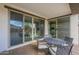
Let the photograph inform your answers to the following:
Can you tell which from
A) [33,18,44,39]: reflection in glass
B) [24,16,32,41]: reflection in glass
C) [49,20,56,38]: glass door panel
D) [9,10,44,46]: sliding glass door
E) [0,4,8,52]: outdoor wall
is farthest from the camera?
[33,18,44,39]: reflection in glass

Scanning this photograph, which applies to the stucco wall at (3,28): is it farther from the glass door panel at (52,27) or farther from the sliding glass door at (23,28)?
the glass door panel at (52,27)

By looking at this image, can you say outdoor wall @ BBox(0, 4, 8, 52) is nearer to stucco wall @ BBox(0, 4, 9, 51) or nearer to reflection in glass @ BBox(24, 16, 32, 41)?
stucco wall @ BBox(0, 4, 9, 51)

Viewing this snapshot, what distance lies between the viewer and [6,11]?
4672mm

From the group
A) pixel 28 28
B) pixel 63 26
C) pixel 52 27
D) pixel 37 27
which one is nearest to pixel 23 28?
pixel 28 28

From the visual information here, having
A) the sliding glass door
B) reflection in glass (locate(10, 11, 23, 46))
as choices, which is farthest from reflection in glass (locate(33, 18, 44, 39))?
reflection in glass (locate(10, 11, 23, 46))

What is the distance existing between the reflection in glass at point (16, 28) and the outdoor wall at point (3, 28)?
38 centimetres

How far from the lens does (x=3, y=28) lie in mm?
4520

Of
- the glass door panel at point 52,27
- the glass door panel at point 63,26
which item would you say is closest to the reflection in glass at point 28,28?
the glass door panel at point 52,27

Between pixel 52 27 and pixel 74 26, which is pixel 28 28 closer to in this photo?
pixel 52 27

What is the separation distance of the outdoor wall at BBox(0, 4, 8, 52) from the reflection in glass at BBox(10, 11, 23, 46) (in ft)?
1.25

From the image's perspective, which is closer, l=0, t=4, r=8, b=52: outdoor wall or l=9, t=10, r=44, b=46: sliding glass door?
l=0, t=4, r=8, b=52: outdoor wall

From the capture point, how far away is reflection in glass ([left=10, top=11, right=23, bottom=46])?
5.08 metres
